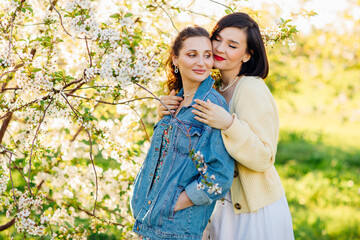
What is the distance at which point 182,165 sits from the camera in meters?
2.04

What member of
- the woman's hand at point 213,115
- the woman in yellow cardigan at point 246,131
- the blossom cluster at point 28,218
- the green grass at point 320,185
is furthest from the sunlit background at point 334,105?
the blossom cluster at point 28,218

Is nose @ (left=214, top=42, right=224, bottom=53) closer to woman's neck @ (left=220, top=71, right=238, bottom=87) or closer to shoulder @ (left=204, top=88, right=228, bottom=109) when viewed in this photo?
woman's neck @ (left=220, top=71, right=238, bottom=87)

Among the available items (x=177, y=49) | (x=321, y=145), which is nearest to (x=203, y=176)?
(x=177, y=49)

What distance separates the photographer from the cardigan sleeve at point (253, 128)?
6.42ft

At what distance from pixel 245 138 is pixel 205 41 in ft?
1.84

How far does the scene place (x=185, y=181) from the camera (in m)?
2.01

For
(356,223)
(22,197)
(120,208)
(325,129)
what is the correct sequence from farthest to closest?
(325,129), (356,223), (120,208), (22,197)

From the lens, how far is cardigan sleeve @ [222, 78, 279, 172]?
1956 mm

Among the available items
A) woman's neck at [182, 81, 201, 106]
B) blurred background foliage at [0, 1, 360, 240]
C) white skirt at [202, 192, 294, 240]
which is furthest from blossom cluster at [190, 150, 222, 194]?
blurred background foliage at [0, 1, 360, 240]

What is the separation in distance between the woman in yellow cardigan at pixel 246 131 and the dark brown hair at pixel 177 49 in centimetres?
19

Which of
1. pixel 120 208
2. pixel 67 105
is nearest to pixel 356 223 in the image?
pixel 120 208

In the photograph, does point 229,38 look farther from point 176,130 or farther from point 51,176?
point 51,176

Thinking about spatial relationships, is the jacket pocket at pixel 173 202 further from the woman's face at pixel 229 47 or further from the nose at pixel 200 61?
the woman's face at pixel 229 47

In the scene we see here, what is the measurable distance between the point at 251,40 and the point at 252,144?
66cm
